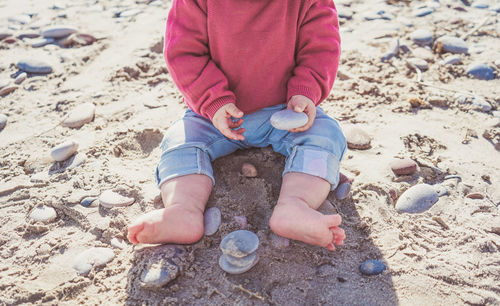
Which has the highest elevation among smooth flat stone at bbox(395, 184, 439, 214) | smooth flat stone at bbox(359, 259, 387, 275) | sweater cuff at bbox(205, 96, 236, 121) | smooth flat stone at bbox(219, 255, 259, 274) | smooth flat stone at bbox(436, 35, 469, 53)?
sweater cuff at bbox(205, 96, 236, 121)

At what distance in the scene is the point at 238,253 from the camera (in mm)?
1655

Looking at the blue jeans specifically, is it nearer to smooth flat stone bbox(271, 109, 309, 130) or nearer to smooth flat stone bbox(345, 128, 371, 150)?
smooth flat stone bbox(271, 109, 309, 130)

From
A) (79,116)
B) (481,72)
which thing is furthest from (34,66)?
(481,72)

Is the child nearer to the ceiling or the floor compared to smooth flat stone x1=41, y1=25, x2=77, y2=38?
nearer to the ceiling

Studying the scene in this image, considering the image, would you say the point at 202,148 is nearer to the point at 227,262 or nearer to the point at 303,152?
the point at 303,152

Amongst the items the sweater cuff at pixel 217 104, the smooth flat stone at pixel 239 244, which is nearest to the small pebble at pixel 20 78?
the sweater cuff at pixel 217 104

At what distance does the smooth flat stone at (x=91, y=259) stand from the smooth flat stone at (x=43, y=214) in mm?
322

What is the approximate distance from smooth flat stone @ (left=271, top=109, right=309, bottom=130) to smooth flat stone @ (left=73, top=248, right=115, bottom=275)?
37.0 inches

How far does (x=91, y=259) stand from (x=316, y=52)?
1482 mm

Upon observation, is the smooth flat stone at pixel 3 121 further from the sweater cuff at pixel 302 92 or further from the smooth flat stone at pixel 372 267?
the smooth flat stone at pixel 372 267

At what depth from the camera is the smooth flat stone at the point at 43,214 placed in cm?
202

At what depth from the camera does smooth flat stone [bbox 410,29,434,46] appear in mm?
3604

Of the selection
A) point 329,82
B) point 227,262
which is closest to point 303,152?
point 329,82

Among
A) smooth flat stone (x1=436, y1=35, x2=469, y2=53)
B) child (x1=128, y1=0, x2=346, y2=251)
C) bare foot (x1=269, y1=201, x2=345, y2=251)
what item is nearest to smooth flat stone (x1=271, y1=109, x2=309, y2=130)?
child (x1=128, y1=0, x2=346, y2=251)
